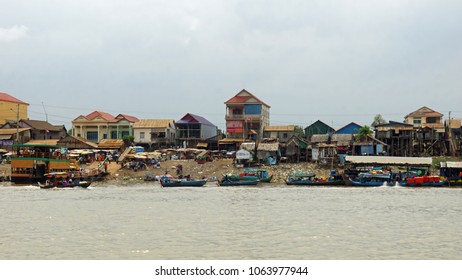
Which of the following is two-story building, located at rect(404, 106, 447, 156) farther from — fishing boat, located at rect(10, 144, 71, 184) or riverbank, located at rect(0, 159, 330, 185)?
fishing boat, located at rect(10, 144, 71, 184)

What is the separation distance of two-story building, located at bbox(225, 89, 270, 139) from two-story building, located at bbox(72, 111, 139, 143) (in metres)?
16.5

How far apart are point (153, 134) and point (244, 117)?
13.7 m

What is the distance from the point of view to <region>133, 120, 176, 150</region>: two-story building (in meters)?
81.2

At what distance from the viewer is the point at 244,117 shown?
79.2 meters

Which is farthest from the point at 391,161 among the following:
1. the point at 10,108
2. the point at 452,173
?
the point at 10,108

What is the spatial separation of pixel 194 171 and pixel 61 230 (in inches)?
1466

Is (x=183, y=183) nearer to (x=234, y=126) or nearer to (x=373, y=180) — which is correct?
(x=373, y=180)

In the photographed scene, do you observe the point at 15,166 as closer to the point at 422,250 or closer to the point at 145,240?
the point at 145,240

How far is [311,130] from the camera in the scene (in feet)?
262

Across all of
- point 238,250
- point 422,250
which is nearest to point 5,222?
point 238,250

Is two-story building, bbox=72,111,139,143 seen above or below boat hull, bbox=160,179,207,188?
above

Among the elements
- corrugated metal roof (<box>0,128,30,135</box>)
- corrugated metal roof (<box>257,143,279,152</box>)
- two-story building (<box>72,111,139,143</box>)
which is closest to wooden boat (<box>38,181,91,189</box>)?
corrugated metal roof (<box>257,143,279,152</box>)

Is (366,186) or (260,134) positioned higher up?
(260,134)

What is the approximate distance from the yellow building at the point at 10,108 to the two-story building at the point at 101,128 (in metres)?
10.7
